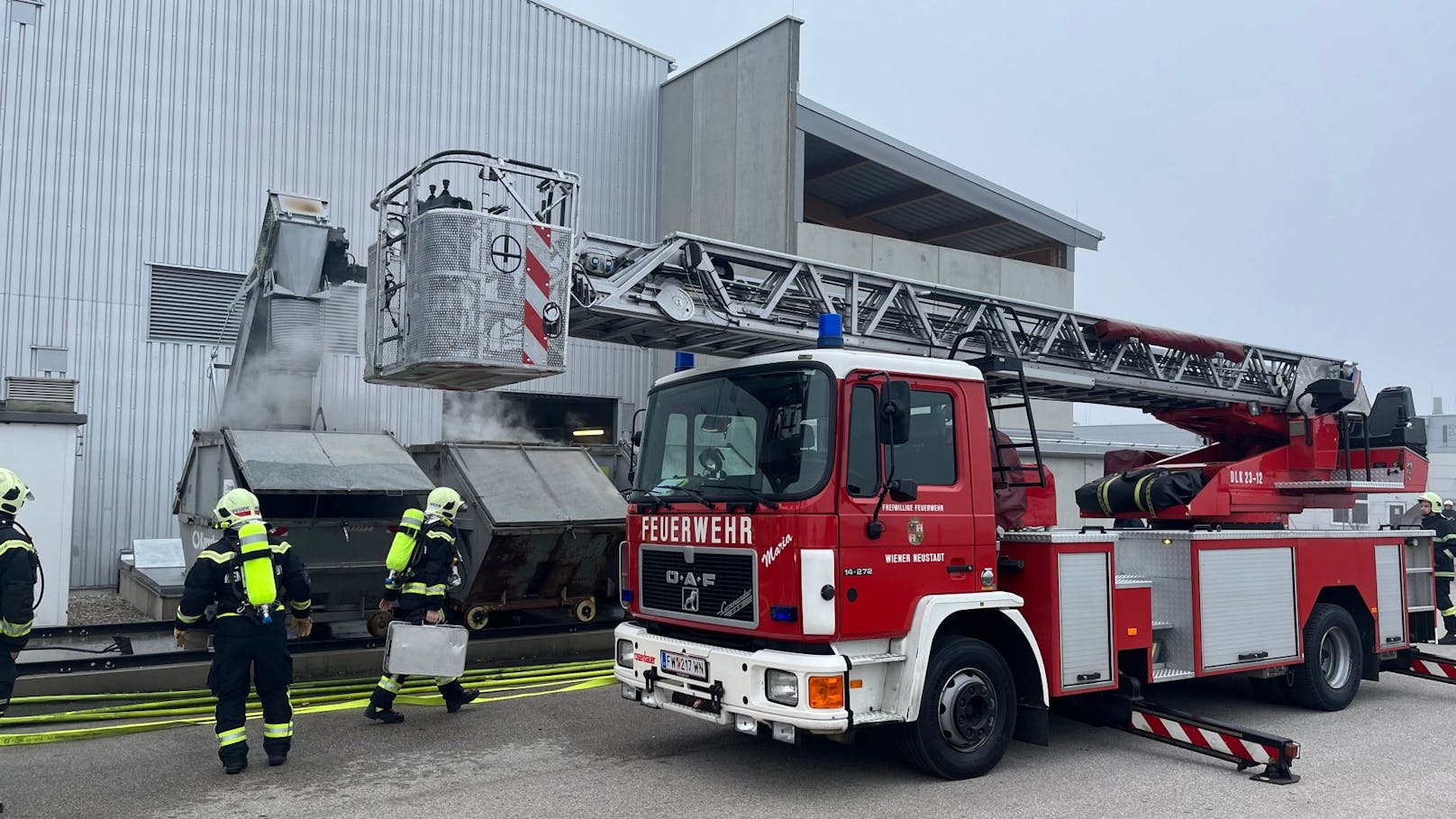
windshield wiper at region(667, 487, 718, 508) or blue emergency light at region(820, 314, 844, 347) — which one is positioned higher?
blue emergency light at region(820, 314, 844, 347)

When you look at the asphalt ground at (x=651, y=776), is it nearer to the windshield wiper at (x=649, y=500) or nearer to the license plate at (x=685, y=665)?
the license plate at (x=685, y=665)

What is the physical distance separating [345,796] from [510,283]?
3127 mm

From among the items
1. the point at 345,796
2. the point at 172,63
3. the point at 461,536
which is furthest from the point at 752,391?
the point at 172,63

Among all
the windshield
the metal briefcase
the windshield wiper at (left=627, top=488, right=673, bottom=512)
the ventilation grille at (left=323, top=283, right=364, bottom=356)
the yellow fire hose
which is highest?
the ventilation grille at (left=323, top=283, right=364, bottom=356)

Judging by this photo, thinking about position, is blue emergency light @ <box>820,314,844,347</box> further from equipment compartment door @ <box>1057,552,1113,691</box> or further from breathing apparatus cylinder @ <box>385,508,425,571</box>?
breathing apparatus cylinder @ <box>385,508,425,571</box>

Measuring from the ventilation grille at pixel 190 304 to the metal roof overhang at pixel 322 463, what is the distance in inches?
225

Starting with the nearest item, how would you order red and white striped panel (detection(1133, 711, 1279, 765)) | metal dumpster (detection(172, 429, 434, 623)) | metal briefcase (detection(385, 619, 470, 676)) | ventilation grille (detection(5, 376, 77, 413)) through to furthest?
red and white striped panel (detection(1133, 711, 1279, 765))
metal briefcase (detection(385, 619, 470, 676))
metal dumpster (detection(172, 429, 434, 623))
ventilation grille (detection(5, 376, 77, 413))

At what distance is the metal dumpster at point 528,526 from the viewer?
10.1 meters

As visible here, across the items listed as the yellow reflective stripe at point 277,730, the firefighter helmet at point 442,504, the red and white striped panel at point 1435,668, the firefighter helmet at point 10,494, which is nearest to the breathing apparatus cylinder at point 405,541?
the firefighter helmet at point 442,504

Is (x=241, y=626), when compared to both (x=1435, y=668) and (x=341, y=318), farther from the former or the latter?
(x=1435, y=668)

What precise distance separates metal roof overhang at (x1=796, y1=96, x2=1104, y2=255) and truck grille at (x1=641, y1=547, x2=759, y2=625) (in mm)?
12023

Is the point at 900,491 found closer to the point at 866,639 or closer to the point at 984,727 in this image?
the point at 866,639

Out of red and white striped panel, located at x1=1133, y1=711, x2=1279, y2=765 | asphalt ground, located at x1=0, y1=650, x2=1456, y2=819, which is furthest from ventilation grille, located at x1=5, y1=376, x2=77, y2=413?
red and white striped panel, located at x1=1133, y1=711, x2=1279, y2=765

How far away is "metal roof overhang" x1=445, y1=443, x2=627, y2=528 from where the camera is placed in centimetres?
1021
